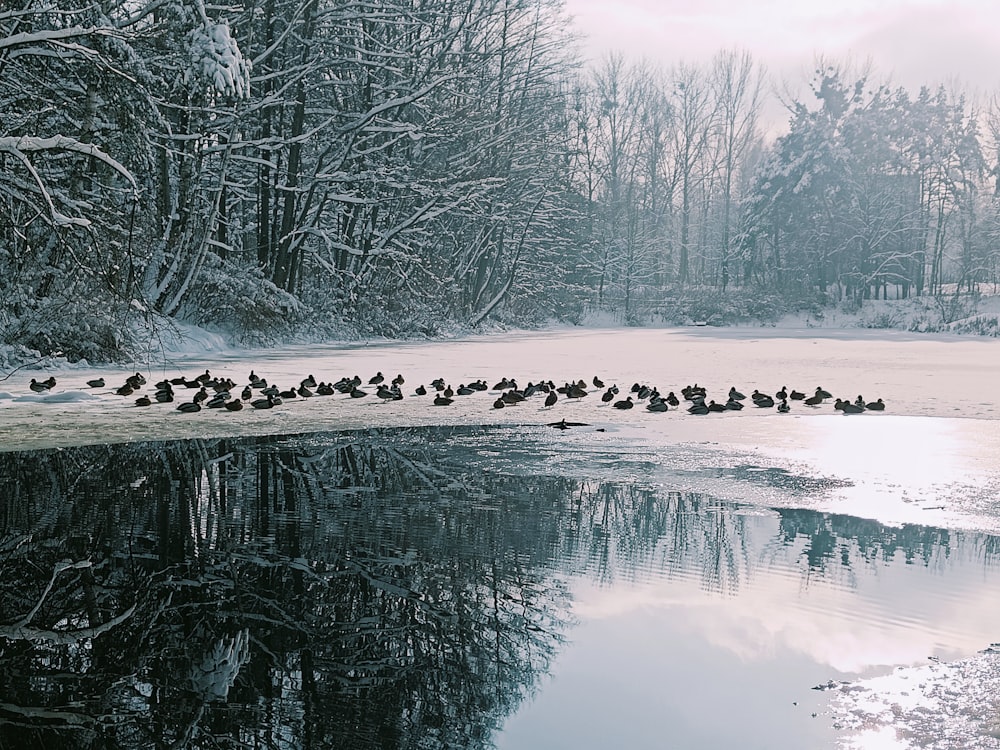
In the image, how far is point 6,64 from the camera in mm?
10484

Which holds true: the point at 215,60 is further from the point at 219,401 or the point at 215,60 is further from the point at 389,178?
the point at 389,178

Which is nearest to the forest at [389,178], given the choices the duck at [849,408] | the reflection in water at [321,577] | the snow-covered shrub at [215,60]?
the snow-covered shrub at [215,60]

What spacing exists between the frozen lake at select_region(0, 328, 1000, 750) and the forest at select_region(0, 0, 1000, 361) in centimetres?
270

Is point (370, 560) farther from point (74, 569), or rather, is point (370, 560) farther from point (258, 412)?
point (258, 412)

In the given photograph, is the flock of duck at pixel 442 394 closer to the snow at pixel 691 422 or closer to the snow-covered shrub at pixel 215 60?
the snow at pixel 691 422

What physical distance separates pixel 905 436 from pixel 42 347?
11025mm

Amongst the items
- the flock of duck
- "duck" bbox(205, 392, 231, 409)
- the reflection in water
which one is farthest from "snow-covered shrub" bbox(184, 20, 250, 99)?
the reflection in water

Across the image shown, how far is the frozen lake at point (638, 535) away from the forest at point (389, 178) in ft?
8.86

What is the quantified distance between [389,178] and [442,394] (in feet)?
49.2

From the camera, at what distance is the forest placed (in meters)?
12.5

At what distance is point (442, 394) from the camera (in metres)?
11.8

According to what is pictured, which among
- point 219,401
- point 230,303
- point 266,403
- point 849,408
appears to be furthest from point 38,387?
point 230,303

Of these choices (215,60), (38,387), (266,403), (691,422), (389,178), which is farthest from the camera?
(389,178)

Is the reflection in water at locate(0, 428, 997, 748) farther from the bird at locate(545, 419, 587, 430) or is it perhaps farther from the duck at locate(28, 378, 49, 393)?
the duck at locate(28, 378, 49, 393)
